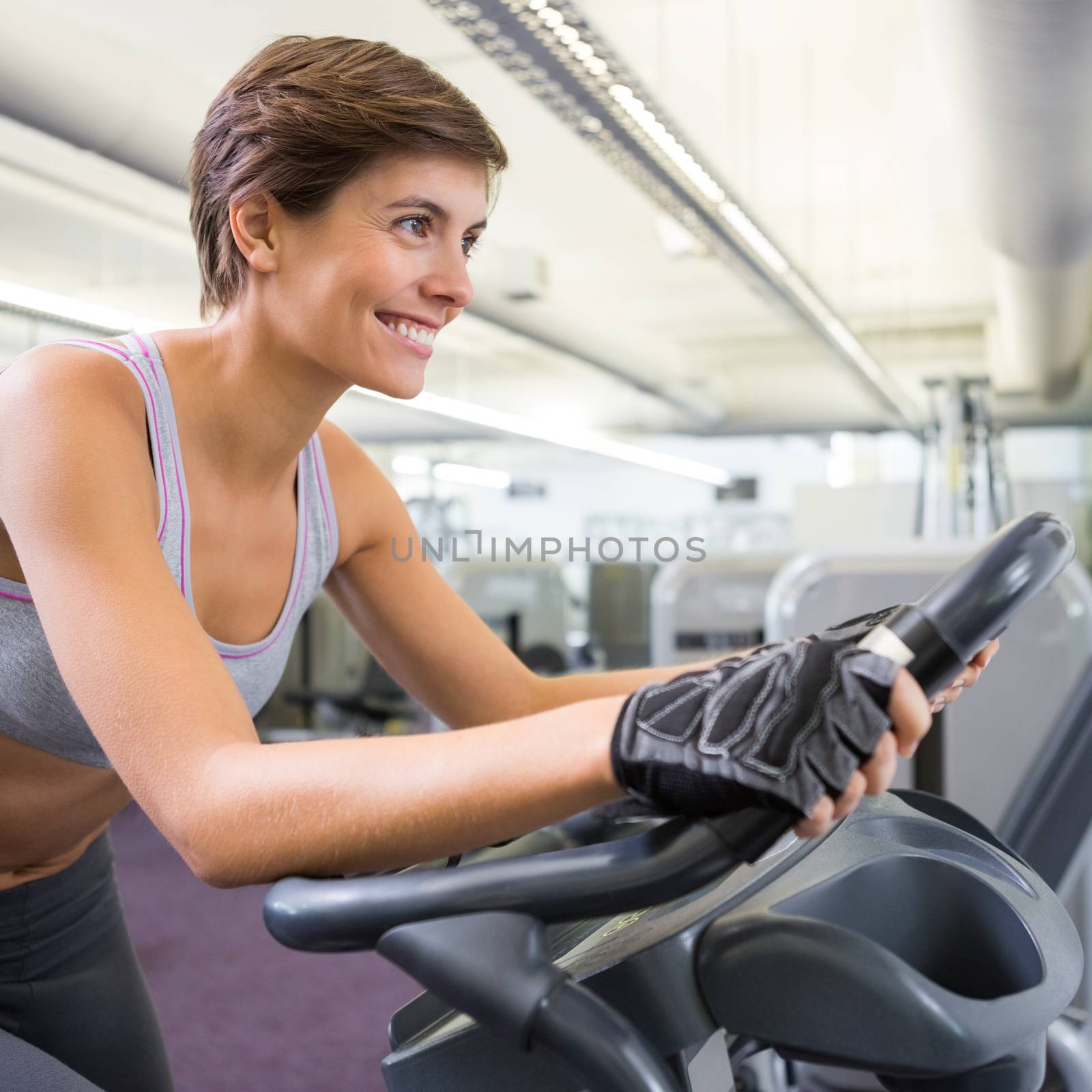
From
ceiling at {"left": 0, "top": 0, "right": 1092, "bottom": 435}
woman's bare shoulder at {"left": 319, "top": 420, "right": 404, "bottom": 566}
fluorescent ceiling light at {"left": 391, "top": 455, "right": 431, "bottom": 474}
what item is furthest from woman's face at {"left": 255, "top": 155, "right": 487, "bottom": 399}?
fluorescent ceiling light at {"left": 391, "top": 455, "right": 431, "bottom": 474}

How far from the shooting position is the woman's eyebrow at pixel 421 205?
851mm

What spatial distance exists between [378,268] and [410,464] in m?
14.0

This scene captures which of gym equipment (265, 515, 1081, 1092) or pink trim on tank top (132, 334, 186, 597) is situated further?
pink trim on tank top (132, 334, 186, 597)

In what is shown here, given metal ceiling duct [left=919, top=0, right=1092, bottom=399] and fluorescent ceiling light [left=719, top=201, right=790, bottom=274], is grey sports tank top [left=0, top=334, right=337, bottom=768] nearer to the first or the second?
metal ceiling duct [left=919, top=0, right=1092, bottom=399]

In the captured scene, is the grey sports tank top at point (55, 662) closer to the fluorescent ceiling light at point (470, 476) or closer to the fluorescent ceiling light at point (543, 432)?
the fluorescent ceiling light at point (543, 432)

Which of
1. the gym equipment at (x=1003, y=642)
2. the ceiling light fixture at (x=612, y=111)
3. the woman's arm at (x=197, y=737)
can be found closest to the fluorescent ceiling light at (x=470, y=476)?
the ceiling light fixture at (x=612, y=111)

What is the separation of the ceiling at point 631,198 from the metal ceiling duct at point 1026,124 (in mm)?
442

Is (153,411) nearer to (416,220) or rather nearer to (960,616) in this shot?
(416,220)

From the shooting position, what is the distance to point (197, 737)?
2.19ft

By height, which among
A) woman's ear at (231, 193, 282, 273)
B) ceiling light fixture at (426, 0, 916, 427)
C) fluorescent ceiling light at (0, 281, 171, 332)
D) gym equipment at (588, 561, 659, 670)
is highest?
ceiling light fixture at (426, 0, 916, 427)

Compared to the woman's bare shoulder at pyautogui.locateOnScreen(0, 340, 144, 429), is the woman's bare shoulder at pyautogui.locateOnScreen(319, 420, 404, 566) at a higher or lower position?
lower

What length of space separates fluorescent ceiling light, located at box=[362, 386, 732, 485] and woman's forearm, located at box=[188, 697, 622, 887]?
3.51m

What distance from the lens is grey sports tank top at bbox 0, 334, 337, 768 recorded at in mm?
861

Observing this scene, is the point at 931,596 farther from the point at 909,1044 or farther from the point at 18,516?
the point at 18,516
